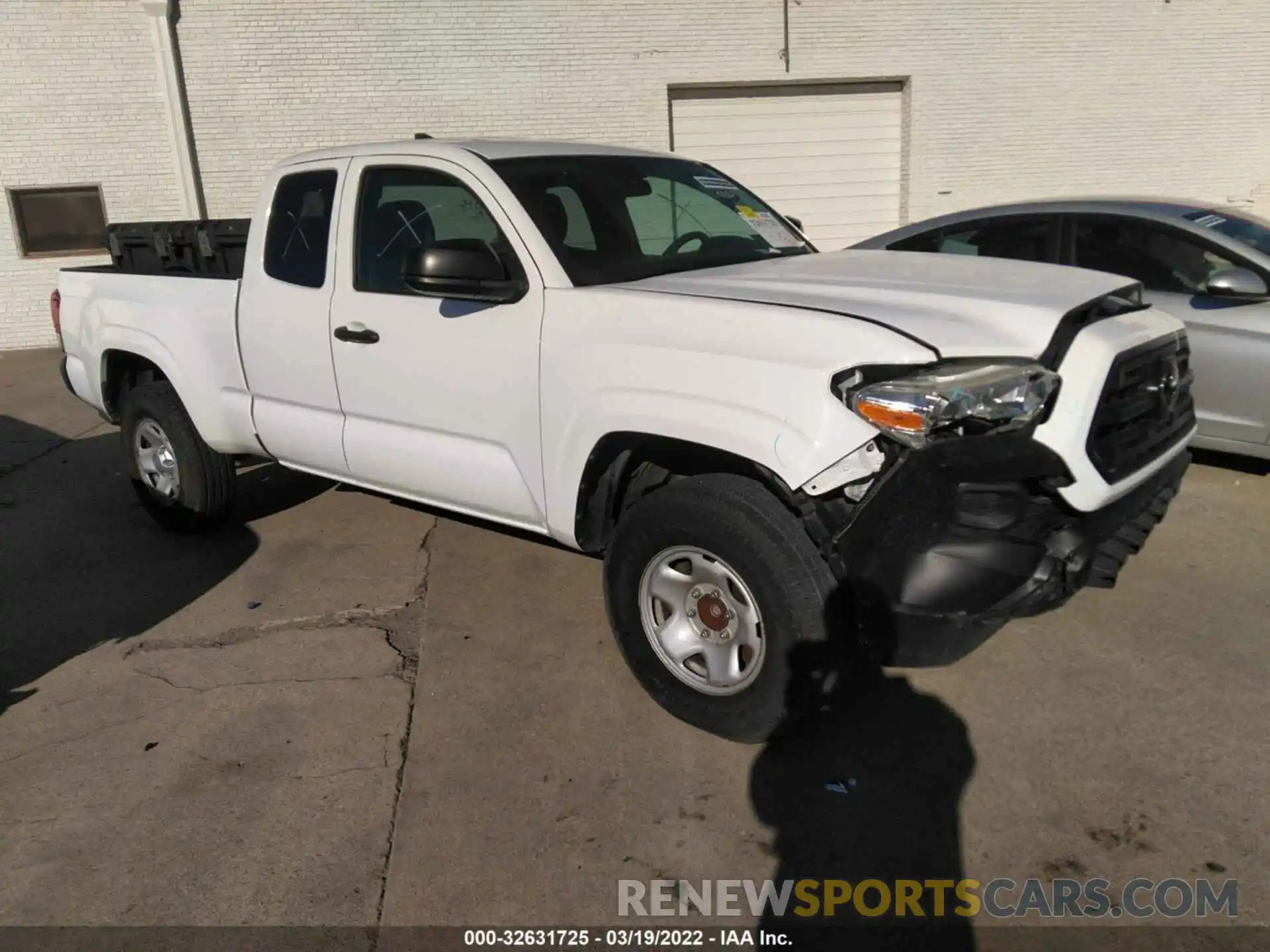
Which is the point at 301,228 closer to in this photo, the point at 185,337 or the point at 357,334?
the point at 357,334

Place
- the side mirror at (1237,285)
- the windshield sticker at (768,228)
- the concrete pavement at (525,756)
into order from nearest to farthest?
the concrete pavement at (525,756)
the windshield sticker at (768,228)
the side mirror at (1237,285)

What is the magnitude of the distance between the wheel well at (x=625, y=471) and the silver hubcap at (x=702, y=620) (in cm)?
29

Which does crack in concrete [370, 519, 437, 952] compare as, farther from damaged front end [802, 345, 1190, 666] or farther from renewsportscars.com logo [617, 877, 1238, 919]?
damaged front end [802, 345, 1190, 666]

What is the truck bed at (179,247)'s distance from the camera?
5.74 metres

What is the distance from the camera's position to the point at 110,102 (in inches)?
480

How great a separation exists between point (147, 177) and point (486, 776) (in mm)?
11836

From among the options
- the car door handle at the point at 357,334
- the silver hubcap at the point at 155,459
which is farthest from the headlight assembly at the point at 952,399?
the silver hubcap at the point at 155,459

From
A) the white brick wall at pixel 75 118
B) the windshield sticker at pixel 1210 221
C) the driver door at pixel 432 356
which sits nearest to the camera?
the driver door at pixel 432 356

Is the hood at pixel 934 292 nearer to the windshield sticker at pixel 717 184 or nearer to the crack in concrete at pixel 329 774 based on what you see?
the windshield sticker at pixel 717 184

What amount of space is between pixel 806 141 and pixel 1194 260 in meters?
8.61

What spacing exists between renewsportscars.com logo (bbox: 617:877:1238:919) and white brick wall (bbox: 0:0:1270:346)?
37.8 feet

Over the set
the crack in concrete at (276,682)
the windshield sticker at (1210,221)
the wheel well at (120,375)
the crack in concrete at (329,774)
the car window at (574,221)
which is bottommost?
the crack in concrete at (276,682)

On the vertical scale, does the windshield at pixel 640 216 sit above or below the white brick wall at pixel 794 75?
below

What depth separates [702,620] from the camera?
10.7 feet
